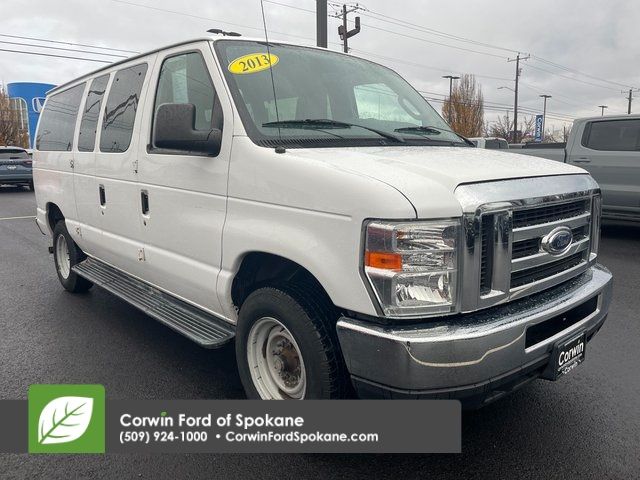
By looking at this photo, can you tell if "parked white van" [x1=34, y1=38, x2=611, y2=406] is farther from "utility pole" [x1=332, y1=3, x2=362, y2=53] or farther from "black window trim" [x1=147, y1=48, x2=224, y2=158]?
"utility pole" [x1=332, y1=3, x2=362, y2=53]

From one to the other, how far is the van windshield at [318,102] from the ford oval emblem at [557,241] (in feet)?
3.28

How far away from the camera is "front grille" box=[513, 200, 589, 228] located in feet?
7.87

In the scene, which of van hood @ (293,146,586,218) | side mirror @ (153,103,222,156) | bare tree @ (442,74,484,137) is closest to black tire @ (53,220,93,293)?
side mirror @ (153,103,222,156)

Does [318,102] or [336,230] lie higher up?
[318,102]

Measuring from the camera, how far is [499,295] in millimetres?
2324

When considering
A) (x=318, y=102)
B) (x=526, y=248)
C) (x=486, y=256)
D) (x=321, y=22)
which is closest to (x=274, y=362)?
(x=486, y=256)

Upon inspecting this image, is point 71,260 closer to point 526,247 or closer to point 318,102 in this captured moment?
point 318,102

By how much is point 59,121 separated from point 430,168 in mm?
4454

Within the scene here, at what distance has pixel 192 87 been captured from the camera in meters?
3.30

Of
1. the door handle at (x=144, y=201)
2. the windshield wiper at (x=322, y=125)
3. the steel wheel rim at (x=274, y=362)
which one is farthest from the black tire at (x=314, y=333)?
the door handle at (x=144, y=201)

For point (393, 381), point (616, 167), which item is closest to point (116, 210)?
point (393, 381)

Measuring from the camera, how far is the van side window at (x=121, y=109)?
3.85 m

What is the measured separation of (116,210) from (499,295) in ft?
9.83

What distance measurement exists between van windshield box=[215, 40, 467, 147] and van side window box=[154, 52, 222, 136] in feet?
0.52
